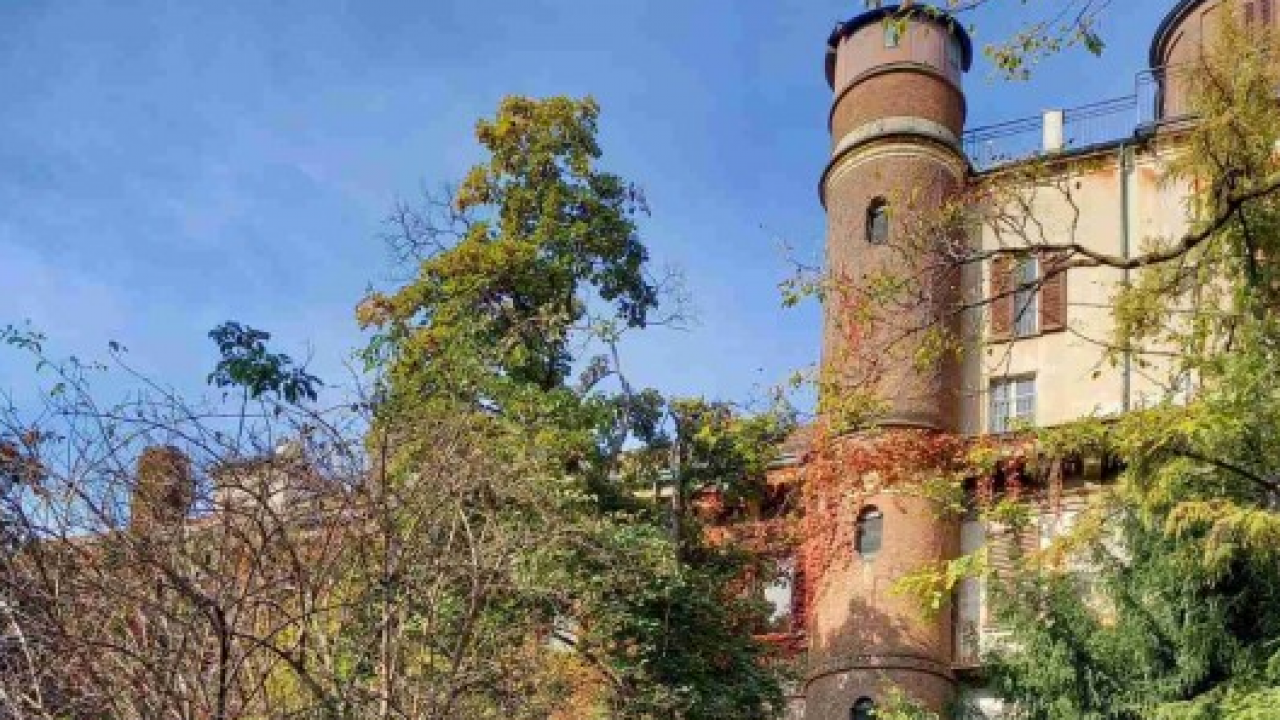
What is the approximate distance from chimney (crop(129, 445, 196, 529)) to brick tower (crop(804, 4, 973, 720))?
36.4ft

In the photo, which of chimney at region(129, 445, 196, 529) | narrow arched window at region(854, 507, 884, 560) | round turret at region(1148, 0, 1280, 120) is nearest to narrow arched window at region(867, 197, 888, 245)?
narrow arched window at region(854, 507, 884, 560)

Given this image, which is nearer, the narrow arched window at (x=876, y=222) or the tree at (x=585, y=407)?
the tree at (x=585, y=407)

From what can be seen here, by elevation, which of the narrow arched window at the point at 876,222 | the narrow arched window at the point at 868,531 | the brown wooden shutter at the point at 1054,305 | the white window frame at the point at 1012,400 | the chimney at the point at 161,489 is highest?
the narrow arched window at the point at 876,222

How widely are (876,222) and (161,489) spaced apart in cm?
1644

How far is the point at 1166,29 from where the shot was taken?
94.9 feet

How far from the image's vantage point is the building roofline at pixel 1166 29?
28.7 meters

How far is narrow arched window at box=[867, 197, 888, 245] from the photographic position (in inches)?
1047

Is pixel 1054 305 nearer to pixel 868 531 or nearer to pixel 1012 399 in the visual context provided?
pixel 1012 399

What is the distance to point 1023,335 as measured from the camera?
83.8 ft

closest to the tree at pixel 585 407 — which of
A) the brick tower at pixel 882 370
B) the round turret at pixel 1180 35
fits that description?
the brick tower at pixel 882 370

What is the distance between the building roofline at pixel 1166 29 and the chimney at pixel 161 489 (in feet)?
65.6

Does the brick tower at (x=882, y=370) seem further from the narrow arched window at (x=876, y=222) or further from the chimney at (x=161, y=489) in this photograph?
the chimney at (x=161, y=489)

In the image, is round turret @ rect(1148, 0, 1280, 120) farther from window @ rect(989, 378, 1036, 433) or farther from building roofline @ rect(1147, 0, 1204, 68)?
window @ rect(989, 378, 1036, 433)

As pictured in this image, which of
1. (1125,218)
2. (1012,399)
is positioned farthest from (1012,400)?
(1125,218)
